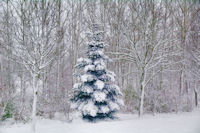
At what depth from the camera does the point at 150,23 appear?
25.9 feet

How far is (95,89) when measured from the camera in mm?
7129

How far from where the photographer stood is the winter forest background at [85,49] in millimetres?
5270

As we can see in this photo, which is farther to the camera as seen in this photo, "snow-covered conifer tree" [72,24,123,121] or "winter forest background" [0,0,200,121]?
"snow-covered conifer tree" [72,24,123,121]

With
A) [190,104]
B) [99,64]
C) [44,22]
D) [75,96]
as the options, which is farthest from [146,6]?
[190,104]

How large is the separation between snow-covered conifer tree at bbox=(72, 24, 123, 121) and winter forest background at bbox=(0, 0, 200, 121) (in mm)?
736

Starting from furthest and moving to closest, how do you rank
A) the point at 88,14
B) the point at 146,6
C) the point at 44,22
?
the point at 88,14 < the point at 146,6 < the point at 44,22

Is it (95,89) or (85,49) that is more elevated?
(85,49)

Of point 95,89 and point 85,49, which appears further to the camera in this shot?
point 85,49

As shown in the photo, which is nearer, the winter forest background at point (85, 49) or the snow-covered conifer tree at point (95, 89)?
the winter forest background at point (85, 49)

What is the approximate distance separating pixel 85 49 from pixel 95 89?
3.59 meters

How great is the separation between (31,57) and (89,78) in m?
2.70

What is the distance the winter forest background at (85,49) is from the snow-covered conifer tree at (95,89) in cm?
74

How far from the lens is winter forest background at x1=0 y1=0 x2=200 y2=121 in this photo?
527 cm

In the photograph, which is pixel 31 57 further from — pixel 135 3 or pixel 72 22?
pixel 72 22
